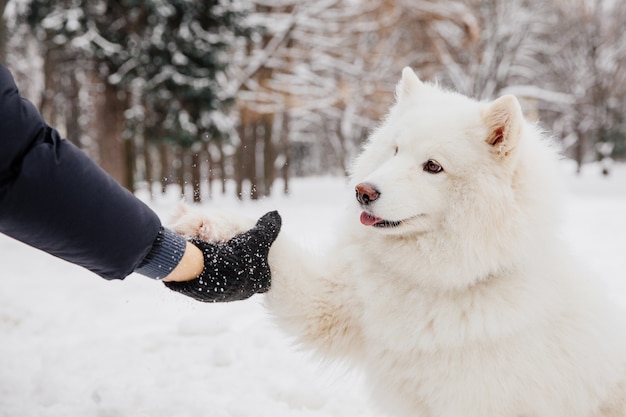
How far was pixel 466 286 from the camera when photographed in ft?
7.02

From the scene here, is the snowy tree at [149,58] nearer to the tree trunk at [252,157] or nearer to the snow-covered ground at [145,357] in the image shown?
the tree trunk at [252,157]

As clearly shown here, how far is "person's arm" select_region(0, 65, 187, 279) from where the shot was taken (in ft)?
4.66

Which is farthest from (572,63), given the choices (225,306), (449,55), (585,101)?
(225,306)

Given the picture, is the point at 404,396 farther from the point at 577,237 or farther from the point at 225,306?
the point at 577,237

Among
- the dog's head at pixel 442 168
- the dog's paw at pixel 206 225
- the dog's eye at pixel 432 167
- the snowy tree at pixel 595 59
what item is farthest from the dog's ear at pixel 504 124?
the snowy tree at pixel 595 59

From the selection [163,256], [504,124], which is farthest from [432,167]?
[163,256]

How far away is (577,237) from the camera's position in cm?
777

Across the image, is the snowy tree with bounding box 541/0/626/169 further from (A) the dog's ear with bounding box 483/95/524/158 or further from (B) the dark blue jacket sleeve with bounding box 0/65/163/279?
(B) the dark blue jacket sleeve with bounding box 0/65/163/279

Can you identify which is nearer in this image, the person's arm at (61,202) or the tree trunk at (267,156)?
the person's arm at (61,202)

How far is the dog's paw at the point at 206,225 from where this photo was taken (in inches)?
→ 85.1

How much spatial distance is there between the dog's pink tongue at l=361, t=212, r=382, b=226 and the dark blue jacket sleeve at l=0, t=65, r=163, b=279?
2.97 ft

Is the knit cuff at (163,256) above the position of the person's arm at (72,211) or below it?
below

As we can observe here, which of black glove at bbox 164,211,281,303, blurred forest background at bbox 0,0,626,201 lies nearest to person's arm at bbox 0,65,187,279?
black glove at bbox 164,211,281,303

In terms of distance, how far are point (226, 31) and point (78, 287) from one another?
27.0 ft
